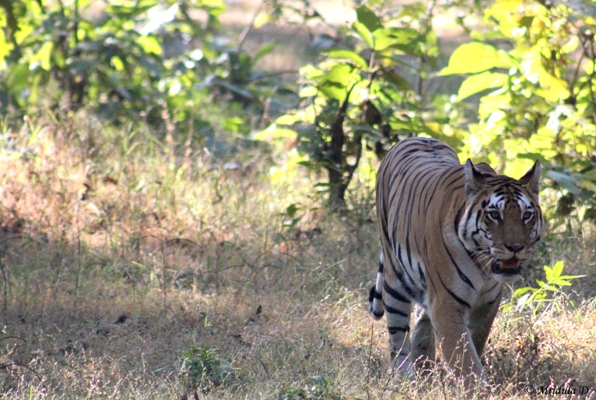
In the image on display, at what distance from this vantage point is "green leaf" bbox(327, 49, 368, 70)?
6.09 metres

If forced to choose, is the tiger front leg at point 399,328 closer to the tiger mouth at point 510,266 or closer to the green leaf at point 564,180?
the tiger mouth at point 510,266

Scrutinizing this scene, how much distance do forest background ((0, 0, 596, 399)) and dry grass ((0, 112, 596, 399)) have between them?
0.02 metres

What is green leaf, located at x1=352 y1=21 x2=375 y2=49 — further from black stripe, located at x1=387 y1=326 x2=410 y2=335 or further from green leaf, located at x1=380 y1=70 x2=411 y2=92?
black stripe, located at x1=387 y1=326 x2=410 y2=335

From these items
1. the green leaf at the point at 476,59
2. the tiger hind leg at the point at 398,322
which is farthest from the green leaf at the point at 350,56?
the tiger hind leg at the point at 398,322

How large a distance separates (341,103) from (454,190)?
2.74m

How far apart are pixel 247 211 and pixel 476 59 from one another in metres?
2.05

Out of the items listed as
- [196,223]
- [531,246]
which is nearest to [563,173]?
[531,246]

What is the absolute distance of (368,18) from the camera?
19.9 ft

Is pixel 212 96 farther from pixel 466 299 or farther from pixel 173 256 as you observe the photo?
pixel 466 299

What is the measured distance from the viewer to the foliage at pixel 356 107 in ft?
20.1

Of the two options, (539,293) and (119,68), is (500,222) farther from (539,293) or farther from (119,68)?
(119,68)

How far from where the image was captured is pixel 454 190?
12.7 feet

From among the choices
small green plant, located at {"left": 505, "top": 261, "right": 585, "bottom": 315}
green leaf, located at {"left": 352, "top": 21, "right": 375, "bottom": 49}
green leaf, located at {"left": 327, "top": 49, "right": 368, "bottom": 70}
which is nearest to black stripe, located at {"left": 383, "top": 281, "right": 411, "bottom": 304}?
small green plant, located at {"left": 505, "top": 261, "right": 585, "bottom": 315}

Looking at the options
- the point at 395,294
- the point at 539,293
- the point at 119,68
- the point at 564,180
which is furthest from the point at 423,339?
the point at 119,68
